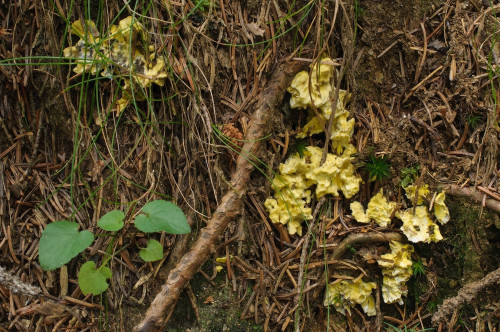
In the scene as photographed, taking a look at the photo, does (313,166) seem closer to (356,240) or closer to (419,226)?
(356,240)

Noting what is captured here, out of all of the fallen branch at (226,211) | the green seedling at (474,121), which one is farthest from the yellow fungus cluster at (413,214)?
the fallen branch at (226,211)

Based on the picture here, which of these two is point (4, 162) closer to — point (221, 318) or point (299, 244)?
point (221, 318)

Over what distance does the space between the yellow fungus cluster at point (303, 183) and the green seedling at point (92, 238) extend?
0.57 meters

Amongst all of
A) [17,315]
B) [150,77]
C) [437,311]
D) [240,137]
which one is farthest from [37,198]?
[437,311]

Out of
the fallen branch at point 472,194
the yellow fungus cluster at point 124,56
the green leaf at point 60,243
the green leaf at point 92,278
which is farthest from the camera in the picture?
the fallen branch at point 472,194

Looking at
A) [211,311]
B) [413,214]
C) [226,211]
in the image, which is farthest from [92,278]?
[413,214]

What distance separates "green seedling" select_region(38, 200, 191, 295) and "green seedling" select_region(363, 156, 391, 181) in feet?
3.58

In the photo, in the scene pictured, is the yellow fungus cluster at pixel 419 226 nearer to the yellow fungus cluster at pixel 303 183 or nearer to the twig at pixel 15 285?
the yellow fungus cluster at pixel 303 183

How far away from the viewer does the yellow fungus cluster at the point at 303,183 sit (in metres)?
2.47

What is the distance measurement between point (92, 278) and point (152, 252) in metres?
0.31

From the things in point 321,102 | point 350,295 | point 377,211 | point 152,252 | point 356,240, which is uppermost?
point 321,102

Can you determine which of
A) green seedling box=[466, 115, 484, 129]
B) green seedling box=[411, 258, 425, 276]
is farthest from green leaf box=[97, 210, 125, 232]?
green seedling box=[466, 115, 484, 129]

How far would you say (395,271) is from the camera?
8.11 ft

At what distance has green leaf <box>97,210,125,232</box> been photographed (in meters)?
2.17
